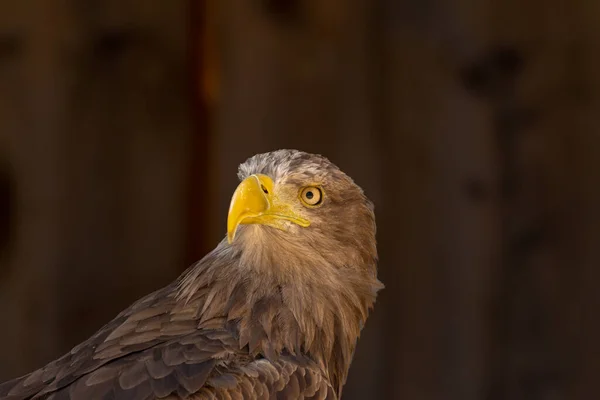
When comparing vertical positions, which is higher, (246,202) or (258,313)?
(246,202)

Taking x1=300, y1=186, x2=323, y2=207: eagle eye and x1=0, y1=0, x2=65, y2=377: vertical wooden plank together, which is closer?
x1=300, y1=186, x2=323, y2=207: eagle eye

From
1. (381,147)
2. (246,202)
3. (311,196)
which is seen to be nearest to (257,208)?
(246,202)

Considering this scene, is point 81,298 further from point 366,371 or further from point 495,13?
point 495,13

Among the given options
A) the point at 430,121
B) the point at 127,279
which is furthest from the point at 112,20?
the point at 430,121

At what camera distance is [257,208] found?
2.55m

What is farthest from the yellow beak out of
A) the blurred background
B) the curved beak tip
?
the blurred background

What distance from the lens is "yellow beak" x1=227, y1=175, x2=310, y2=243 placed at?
2.50 meters

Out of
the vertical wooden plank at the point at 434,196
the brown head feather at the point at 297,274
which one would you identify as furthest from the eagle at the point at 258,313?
the vertical wooden plank at the point at 434,196

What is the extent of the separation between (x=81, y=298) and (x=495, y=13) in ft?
5.50

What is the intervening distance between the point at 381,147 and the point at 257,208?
1.23 m

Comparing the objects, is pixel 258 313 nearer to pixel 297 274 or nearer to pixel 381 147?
pixel 297 274

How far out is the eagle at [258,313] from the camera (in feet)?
7.86

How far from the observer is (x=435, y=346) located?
3697mm

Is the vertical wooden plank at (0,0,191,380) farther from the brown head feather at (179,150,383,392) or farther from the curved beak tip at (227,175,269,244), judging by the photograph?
the curved beak tip at (227,175,269,244)
